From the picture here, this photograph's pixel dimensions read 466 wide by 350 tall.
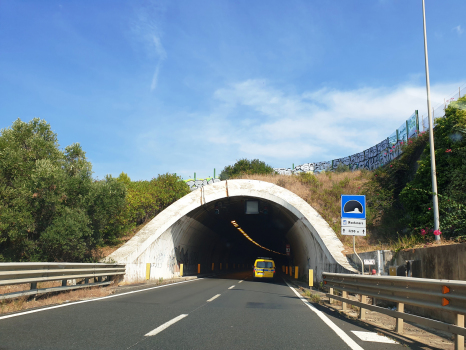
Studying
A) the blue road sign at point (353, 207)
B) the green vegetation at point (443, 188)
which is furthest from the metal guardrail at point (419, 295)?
the green vegetation at point (443, 188)

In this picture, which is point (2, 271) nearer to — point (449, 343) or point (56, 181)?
point (449, 343)

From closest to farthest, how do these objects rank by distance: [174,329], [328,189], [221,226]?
[174,329] → [328,189] → [221,226]

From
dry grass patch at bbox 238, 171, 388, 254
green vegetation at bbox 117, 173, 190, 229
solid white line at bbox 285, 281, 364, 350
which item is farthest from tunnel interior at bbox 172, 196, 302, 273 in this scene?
solid white line at bbox 285, 281, 364, 350

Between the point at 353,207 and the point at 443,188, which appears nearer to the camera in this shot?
the point at 353,207

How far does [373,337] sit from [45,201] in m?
15.8

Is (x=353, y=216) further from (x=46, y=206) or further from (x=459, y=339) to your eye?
(x=46, y=206)

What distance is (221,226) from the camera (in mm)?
34719

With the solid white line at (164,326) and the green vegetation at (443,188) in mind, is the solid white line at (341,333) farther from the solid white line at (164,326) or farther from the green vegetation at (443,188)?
the green vegetation at (443,188)

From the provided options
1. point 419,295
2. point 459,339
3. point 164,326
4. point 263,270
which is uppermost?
point 419,295

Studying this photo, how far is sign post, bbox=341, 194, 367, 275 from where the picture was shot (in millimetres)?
11633

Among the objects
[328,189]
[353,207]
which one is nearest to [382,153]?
[328,189]

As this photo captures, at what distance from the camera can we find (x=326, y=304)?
11273mm

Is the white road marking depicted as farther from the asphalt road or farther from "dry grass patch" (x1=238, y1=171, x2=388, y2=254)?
"dry grass patch" (x1=238, y1=171, x2=388, y2=254)

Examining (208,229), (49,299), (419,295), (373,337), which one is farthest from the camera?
(208,229)
